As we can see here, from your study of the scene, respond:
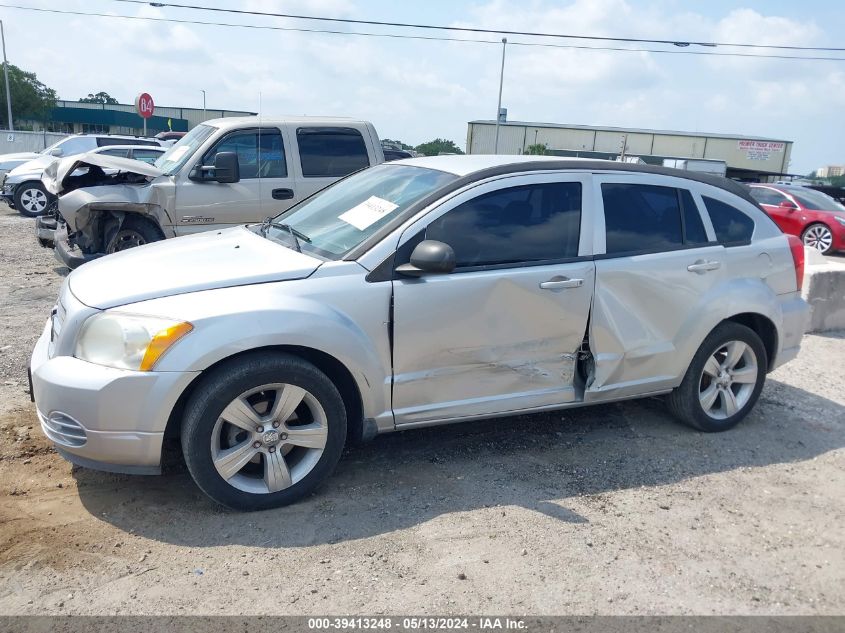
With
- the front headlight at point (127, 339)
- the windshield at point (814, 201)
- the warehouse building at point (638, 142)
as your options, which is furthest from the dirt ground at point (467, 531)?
the warehouse building at point (638, 142)

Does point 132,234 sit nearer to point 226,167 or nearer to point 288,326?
point 226,167

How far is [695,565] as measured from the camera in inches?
131

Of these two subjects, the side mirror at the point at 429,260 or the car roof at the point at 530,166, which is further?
the car roof at the point at 530,166

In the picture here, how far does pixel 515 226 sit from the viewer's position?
4117 millimetres

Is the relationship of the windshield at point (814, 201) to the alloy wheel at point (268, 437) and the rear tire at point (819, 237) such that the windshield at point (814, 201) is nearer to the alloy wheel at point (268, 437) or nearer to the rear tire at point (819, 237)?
the rear tire at point (819, 237)

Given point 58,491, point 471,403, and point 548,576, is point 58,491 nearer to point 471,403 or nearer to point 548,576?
point 471,403

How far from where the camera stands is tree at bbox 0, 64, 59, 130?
5769cm

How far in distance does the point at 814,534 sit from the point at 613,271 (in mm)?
1769

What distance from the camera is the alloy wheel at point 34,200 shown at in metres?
14.6

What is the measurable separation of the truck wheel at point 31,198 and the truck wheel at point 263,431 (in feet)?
43.4

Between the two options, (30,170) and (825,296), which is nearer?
(825,296)

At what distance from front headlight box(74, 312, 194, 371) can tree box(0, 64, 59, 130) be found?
62.8m

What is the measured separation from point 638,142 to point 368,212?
55452 millimetres

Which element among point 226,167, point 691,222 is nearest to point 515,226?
point 691,222
